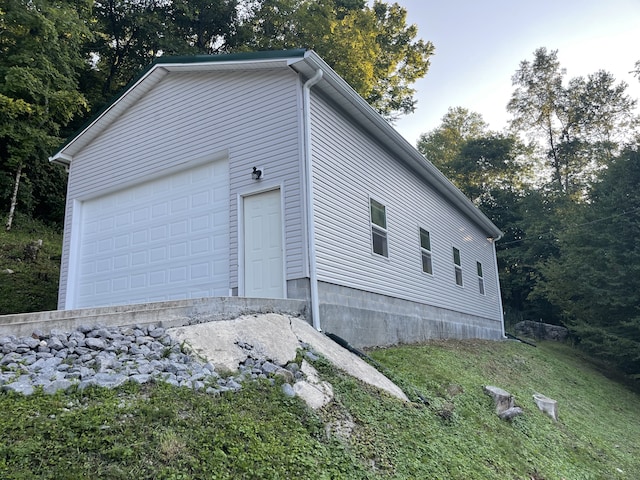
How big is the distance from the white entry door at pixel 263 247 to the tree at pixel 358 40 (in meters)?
13.1

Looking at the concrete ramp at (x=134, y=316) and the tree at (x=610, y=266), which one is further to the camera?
the tree at (x=610, y=266)

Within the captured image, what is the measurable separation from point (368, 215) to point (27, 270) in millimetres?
9409

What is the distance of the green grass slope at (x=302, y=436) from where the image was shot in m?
2.53

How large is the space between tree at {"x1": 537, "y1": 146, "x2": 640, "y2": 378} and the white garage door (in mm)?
12584

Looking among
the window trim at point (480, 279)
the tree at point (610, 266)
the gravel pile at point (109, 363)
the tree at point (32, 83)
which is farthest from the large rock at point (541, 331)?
the tree at point (32, 83)

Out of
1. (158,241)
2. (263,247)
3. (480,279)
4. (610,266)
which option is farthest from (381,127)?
(610,266)

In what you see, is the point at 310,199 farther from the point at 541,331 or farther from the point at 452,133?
the point at 452,133

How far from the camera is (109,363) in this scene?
3527 millimetres

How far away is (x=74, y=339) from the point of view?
12.9 feet

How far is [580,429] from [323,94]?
6.46m

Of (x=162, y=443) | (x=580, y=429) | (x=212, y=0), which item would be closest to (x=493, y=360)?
(x=580, y=429)

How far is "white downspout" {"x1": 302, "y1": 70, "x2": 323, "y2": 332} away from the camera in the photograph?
6.61 metres

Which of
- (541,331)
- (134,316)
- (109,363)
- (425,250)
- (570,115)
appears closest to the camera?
(109,363)

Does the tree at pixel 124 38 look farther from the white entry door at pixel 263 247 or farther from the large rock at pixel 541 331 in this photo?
the large rock at pixel 541 331
